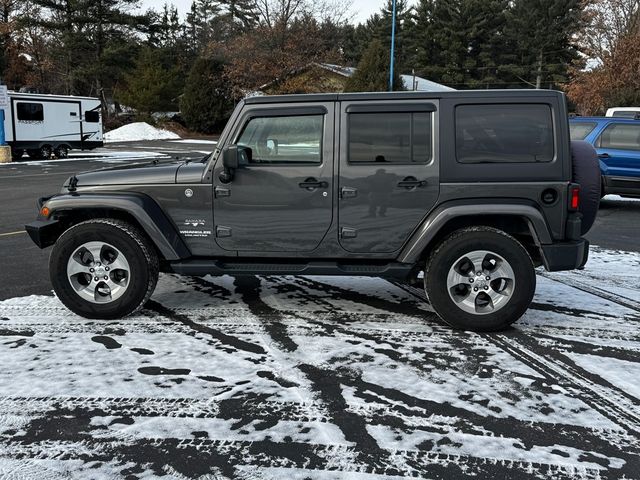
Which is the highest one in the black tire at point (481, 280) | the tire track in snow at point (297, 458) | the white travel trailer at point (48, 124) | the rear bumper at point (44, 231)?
the white travel trailer at point (48, 124)

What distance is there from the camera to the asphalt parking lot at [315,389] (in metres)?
2.88

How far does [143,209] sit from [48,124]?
24554mm

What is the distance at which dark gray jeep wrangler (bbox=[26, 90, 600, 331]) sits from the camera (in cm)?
459

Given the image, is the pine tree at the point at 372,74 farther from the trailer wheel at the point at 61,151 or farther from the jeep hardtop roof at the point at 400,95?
the jeep hardtop roof at the point at 400,95

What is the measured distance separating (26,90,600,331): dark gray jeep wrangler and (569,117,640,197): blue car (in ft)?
25.4

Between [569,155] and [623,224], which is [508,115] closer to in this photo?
[569,155]

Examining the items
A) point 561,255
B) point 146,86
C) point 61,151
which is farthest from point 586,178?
point 146,86

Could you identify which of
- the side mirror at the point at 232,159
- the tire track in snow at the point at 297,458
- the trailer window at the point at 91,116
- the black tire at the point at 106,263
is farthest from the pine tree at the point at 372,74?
the tire track in snow at the point at 297,458

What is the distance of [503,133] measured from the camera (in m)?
4.64

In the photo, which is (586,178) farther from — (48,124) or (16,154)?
(16,154)

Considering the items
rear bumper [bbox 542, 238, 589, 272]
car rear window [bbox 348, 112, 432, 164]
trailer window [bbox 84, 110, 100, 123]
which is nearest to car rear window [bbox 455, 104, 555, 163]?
car rear window [bbox 348, 112, 432, 164]

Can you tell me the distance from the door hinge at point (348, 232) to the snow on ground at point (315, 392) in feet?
2.42

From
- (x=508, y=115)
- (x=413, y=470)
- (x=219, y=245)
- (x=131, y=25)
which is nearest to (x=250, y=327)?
(x=219, y=245)

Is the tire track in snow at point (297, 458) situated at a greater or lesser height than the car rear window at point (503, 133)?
lesser
